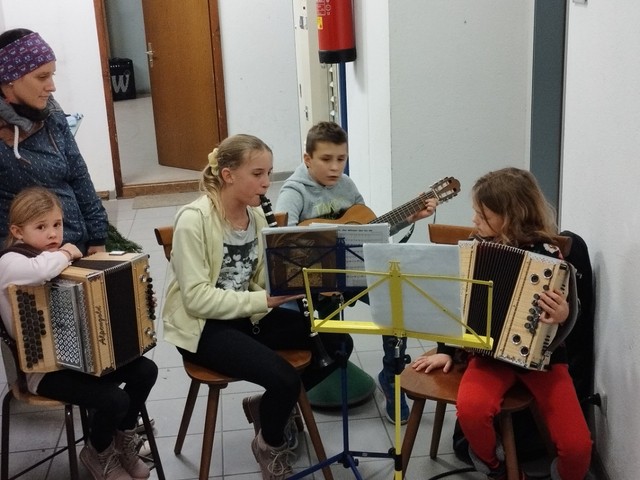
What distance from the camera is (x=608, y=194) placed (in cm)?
243

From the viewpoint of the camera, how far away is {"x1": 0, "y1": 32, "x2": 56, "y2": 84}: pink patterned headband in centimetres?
267

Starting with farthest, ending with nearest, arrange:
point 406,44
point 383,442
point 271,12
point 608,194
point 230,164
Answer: point 271,12, point 406,44, point 383,442, point 230,164, point 608,194

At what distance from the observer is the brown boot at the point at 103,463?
2.62 meters

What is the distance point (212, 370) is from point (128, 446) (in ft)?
1.39

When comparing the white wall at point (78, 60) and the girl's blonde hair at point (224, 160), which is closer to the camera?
the girl's blonde hair at point (224, 160)

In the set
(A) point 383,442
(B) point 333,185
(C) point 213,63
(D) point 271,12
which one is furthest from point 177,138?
(A) point 383,442

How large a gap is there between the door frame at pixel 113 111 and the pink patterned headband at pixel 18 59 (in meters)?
3.64

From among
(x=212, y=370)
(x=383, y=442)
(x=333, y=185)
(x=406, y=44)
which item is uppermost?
(x=406, y=44)

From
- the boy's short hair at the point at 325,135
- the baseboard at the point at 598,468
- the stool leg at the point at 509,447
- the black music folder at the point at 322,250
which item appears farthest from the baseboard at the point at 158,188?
the stool leg at the point at 509,447

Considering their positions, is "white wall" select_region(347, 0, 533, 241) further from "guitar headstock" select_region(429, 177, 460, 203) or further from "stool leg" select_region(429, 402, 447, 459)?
"stool leg" select_region(429, 402, 447, 459)

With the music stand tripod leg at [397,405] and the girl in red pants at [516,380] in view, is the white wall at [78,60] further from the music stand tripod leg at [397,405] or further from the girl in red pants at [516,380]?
the music stand tripod leg at [397,405]

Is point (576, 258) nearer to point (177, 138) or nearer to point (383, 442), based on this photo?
point (383, 442)

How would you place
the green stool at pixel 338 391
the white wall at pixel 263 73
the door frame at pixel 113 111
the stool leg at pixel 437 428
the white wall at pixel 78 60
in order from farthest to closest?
the white wall at pixel 263 73
the door frame at pixel 113 111
the white wall at pixel 78 60
the green stool at pixel 338 391
the stool leg at pixel 437 428

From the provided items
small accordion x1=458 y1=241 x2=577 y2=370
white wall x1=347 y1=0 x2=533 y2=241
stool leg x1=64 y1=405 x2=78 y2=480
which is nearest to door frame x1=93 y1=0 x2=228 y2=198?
white wall x1=347 y1=0 x2=533 y2=241
